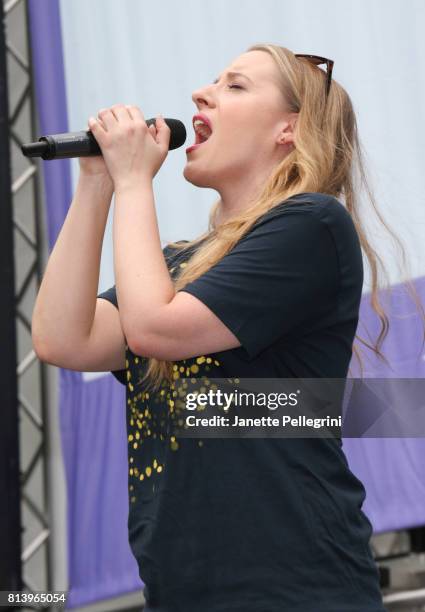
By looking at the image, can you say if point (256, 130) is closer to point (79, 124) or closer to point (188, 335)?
point (188, 335)

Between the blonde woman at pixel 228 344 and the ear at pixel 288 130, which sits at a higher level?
the ear at pixel 288 130

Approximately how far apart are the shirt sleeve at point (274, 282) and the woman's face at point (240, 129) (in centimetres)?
22

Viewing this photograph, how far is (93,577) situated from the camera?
2977 millimetres

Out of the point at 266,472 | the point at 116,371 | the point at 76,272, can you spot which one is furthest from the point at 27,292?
the point at 266,472

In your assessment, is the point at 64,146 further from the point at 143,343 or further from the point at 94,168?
the point at 143,343

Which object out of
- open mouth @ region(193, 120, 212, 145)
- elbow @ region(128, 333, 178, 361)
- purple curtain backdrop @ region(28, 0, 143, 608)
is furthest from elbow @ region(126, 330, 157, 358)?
purple curtain backdrop @ region(28, 0, 143, 608)

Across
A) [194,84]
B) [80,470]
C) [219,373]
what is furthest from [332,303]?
[80,470]

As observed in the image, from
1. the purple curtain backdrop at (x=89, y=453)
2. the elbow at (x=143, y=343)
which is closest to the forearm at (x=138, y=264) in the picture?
the elbow at (x=143, y=343)

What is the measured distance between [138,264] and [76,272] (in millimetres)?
147

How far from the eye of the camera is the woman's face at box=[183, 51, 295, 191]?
1.37 meters

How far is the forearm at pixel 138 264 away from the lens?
113 centimetres

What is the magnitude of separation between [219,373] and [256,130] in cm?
40

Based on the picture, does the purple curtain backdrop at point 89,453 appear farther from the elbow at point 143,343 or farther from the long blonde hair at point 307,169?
the elbow at point 143,343

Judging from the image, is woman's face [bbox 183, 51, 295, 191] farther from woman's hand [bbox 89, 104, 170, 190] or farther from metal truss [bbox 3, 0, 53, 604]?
metal truss [bbox 3, 0, 53, 604]
